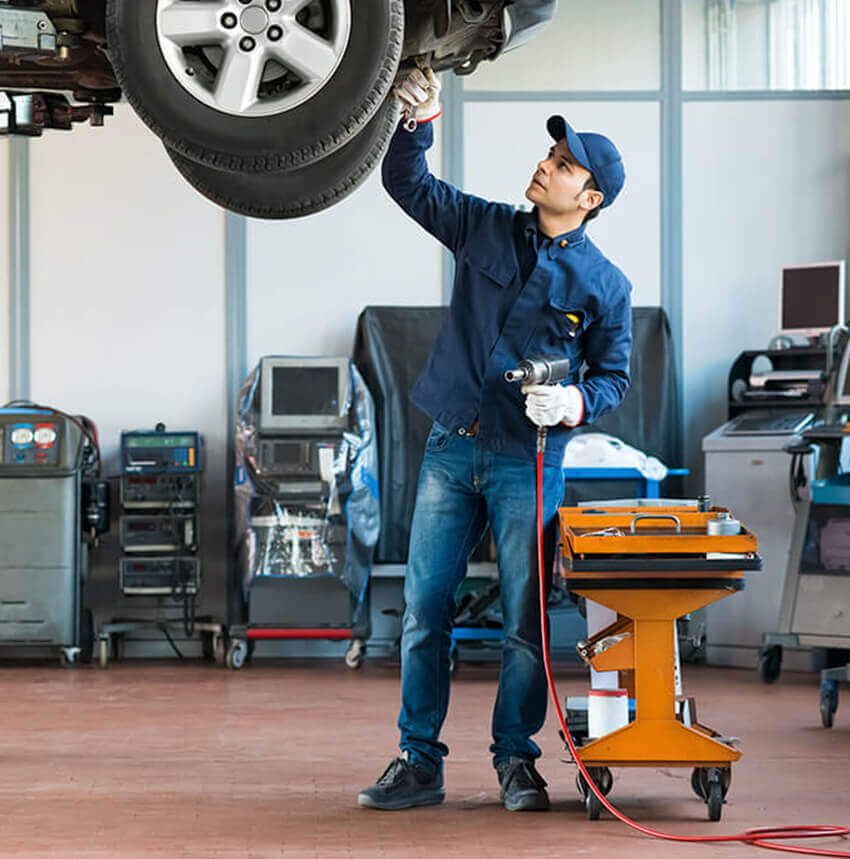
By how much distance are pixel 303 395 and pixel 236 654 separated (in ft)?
4.05

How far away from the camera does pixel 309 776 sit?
3562 mm

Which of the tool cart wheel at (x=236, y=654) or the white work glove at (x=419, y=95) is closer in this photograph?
the white work glove at (x=419, y=95)

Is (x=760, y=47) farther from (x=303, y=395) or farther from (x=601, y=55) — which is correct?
(x=303, y=395)

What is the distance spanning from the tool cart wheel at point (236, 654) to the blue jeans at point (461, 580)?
311 centimetres

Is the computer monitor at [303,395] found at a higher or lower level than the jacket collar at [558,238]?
lower

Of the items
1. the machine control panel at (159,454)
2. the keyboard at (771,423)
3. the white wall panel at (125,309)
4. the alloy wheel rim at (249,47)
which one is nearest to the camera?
the alloy wheel rim at (249,47)

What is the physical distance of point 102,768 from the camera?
366cm

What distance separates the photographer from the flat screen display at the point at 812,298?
20.1ft

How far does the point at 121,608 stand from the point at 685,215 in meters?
3.43

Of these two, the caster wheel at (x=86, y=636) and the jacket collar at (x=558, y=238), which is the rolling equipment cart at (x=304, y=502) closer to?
the caster wheel at (x=86, y=636)

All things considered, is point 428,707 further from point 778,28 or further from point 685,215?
point 778,28

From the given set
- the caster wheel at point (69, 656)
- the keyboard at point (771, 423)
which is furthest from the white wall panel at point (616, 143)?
the caster wheel at point (69, 656)

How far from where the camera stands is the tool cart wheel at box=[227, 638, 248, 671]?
20.2ft

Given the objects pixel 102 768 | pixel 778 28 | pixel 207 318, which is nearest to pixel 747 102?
pixel 778 28
